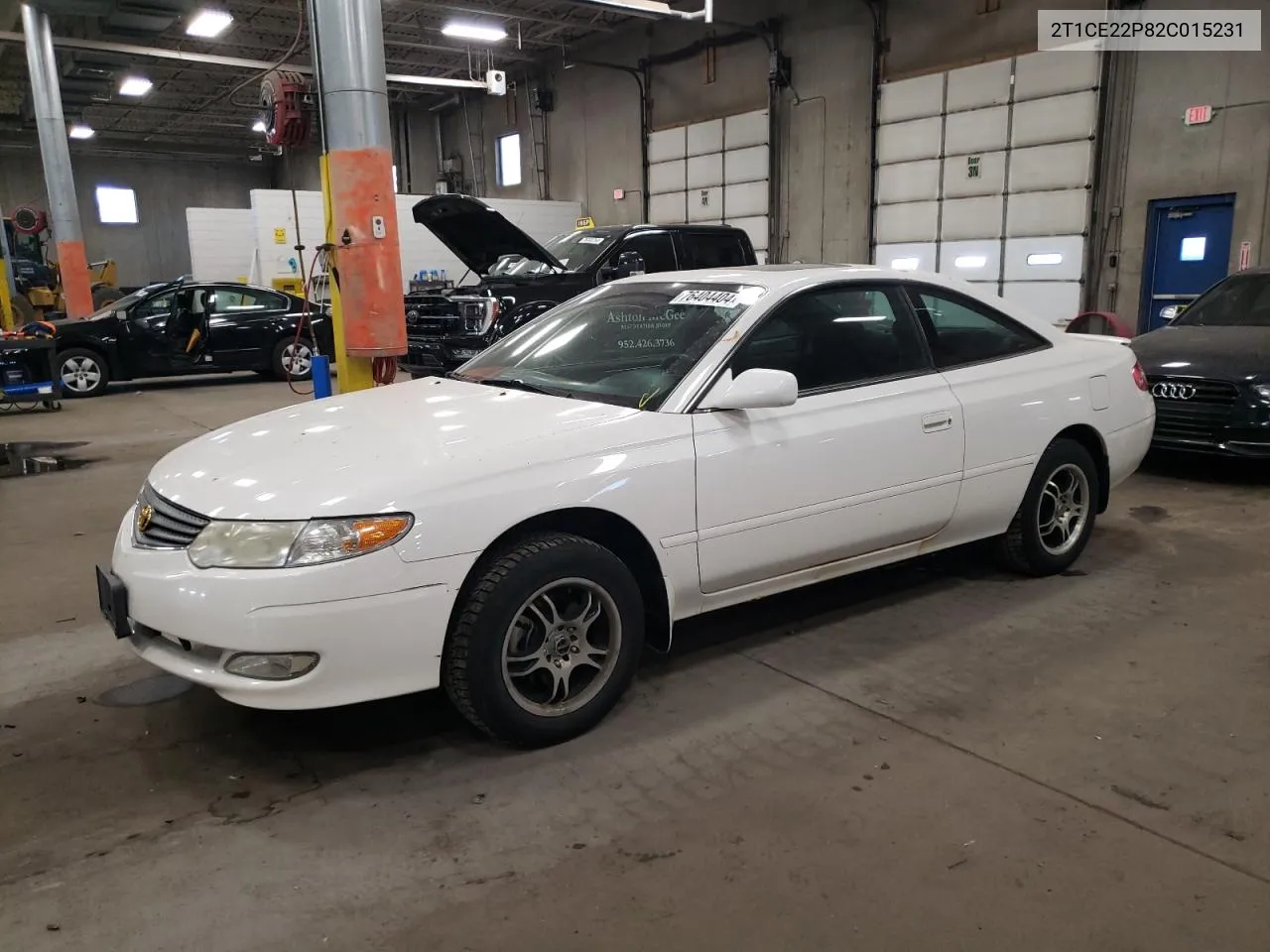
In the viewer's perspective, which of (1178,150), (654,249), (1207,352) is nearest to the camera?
(1207,352)

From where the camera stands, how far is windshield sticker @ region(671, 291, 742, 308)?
3359 millimetres

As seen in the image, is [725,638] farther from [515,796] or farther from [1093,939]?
[1093,939]

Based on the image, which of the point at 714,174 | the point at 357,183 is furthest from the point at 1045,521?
the point at 714,174

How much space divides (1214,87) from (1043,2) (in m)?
2.48

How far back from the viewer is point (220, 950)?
6.42ft

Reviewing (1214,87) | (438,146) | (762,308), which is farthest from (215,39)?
(762,308)

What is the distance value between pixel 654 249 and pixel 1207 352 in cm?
517

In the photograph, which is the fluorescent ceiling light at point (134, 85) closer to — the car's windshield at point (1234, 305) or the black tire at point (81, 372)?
the black tire at point (81, 372)

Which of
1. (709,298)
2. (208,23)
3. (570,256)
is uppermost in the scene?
(208,23)

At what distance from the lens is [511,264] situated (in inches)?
376

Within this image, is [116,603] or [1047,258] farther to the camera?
[1047,258]

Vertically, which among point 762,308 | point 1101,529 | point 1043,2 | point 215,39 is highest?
point 215,39

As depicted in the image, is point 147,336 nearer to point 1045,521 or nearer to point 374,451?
point 374,451

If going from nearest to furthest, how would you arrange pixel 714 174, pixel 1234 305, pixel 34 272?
pixel 1234 305
pixel 714 174
pixel 34 272
